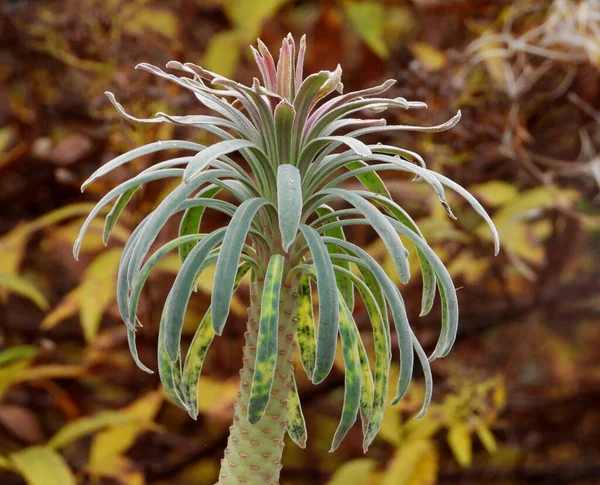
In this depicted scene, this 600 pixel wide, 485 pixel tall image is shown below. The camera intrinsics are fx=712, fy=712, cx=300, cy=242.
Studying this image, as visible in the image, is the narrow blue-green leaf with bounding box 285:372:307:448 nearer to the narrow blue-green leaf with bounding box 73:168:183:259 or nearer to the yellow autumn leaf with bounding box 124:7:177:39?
the narrow blue-green leaf with bounding box 73:168:183:259

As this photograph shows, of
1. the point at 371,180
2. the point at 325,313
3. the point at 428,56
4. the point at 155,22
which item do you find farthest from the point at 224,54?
the point at 325,313

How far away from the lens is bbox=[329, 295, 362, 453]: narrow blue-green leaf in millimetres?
325

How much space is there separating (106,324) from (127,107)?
49 cm

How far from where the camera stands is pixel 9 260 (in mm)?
1131

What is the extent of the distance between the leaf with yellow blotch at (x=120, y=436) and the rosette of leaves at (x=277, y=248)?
72cm

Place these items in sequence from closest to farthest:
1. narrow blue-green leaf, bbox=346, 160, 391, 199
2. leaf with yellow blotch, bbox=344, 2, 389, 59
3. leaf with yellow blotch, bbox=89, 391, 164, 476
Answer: narrow blue-green leaf, bbox=346, 160, 391, 199 < leaf with yellow blotch, bbox=89, 391, 164, 476 < leaf with yellow blotch, bbox=344, 2, 389, 59

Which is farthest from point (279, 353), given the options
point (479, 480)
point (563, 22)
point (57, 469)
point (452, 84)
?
point (479, 480)

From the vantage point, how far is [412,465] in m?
1.07

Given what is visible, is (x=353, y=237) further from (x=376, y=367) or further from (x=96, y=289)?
(x=376, y=367)

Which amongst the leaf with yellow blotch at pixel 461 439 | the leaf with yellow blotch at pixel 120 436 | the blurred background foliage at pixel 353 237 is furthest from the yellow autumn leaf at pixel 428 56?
the leaf with yellow blotch at pixel 120 436

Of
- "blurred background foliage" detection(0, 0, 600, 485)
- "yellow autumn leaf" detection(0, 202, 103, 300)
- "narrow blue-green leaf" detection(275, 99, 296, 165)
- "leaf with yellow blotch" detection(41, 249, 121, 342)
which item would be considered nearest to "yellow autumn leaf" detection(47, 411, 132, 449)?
"blurred background foliage" detection(0, 0, 600, 485)

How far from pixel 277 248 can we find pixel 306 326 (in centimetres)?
8

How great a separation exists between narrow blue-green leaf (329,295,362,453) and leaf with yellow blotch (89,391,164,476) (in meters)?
0.76

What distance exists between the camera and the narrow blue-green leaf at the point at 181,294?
32 centimetres
